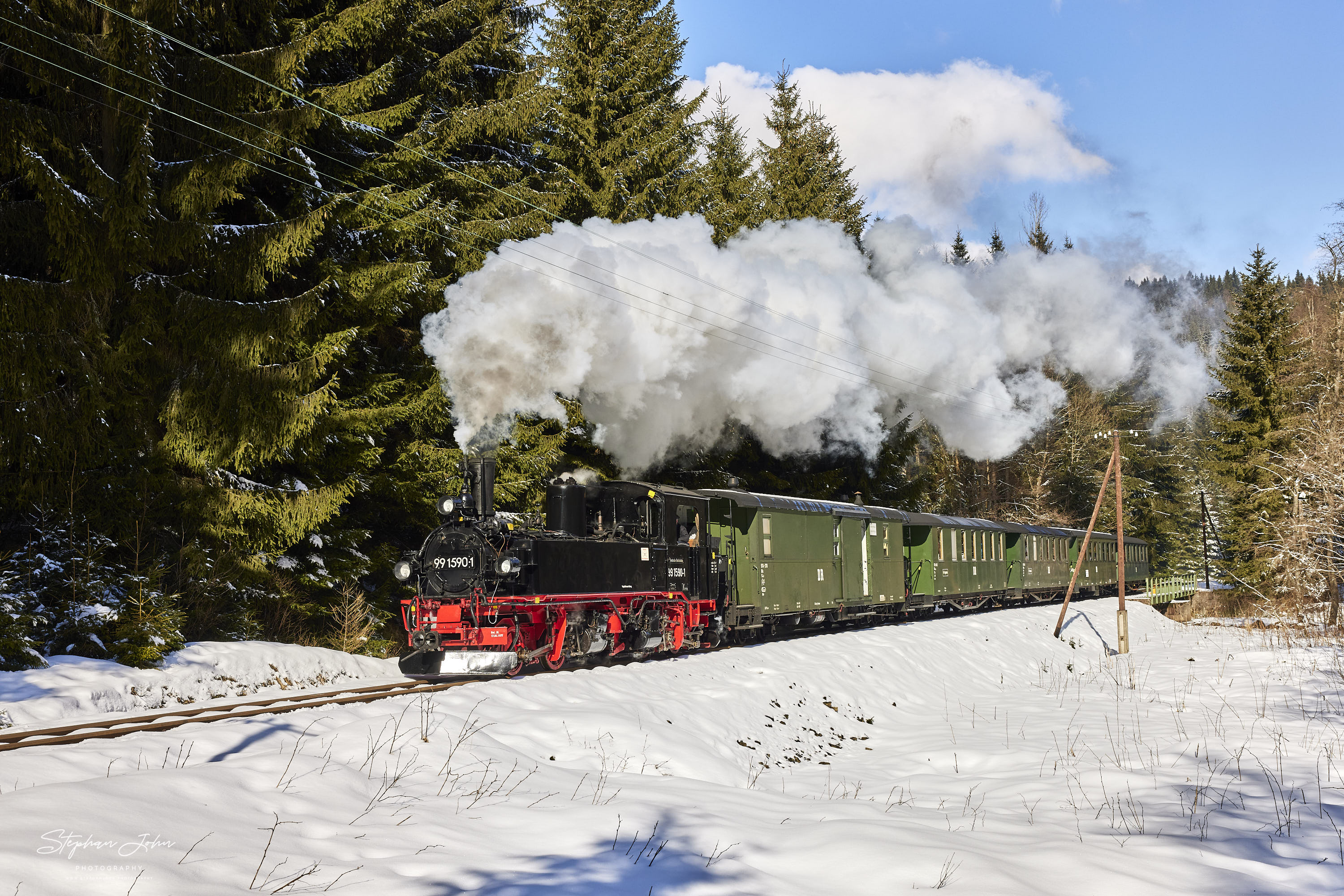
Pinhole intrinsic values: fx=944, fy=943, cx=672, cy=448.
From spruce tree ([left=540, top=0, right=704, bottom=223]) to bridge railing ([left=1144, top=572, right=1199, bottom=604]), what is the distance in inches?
1113

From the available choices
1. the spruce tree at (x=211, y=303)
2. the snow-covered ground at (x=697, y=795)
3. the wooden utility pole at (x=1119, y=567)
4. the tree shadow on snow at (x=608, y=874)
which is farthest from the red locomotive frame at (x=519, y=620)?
the wooden utility pole at (x=1119, y=567)

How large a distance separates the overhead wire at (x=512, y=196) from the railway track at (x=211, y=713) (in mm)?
8515

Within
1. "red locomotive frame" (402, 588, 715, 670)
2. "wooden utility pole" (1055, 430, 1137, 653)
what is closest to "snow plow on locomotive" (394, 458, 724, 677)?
"red locomotive frame" (402, 588, 715, 670)

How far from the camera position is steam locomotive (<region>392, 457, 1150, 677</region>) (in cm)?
1248

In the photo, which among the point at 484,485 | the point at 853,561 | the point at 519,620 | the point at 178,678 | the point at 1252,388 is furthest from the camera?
the point at 1252,388

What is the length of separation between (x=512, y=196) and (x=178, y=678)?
1168 centimetres

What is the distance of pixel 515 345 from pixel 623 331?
238cm

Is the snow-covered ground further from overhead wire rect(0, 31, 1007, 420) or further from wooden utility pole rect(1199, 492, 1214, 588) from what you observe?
wooden utility pole rect(1199, 492, 1214, 588)

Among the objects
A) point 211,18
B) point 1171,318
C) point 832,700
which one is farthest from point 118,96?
point 1171,318

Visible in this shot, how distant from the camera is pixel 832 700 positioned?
46.6ft

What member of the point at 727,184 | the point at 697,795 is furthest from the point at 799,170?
the point at 697,795

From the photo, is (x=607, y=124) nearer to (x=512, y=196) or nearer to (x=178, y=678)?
(x=512, y=196)

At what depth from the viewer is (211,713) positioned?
32.0ft

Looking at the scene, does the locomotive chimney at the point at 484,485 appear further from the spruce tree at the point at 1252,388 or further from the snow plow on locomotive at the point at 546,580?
the spruce tree at the point at 1252,388
